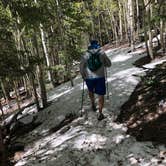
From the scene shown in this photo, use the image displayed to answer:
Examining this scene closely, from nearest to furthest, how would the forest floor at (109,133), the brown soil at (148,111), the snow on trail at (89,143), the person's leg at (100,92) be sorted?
the snow on trail at (89,143), the forest floor at (109,133), the brown soil at (148,111), the person's leg at (100,92)

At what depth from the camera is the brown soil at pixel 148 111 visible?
713 cm

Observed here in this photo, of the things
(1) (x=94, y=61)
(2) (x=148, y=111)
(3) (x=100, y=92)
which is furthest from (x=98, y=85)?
(2) (x=148, y=111)

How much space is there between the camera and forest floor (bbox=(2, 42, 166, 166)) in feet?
21.5

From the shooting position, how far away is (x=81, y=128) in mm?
8359

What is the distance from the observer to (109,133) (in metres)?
7.65

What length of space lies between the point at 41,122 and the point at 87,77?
2955 millimetres

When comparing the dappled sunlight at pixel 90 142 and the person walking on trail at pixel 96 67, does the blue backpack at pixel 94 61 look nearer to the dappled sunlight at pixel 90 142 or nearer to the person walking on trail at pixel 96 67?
the person walking on trail at pixel 96 67

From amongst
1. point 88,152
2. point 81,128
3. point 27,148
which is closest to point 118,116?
point 81,128

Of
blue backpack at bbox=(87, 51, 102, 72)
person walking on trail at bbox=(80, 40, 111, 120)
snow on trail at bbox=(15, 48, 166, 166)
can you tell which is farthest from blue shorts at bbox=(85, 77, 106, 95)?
snow on trail at bbox=(15, 48, 166, 166)

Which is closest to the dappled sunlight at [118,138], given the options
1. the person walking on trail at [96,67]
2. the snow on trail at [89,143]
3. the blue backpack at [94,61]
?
the snow on trail at [89,143]

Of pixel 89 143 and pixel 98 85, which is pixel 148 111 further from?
pixel 89 143

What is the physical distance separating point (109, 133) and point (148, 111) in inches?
53.7

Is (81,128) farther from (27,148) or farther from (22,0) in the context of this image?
(22,0)

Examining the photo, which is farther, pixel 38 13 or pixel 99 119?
pixel 38 13
